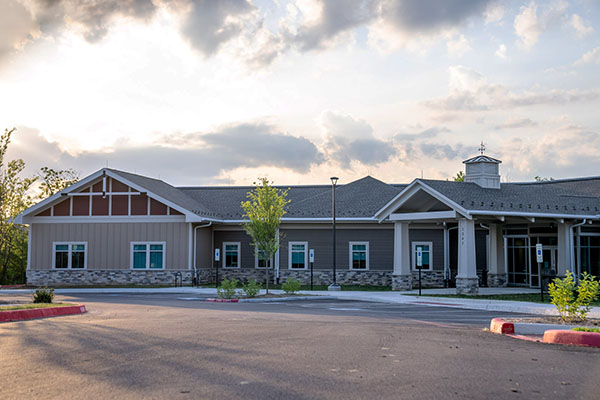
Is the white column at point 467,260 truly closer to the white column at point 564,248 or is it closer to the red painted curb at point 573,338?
the white column at point 564,248

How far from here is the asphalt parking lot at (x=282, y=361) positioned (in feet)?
26.1

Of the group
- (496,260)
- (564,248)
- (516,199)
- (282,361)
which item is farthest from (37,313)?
(496,260)

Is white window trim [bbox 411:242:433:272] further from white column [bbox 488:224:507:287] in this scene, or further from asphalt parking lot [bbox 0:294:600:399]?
asphalt parking lot [bbox 0:294:600:399]

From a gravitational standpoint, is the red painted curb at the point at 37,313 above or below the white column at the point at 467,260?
below

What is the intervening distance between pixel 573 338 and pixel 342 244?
2410 centimetres

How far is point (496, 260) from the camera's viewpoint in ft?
111

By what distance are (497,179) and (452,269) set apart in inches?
255

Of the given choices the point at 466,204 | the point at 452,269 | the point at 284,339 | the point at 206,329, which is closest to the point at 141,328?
the point at 206,329

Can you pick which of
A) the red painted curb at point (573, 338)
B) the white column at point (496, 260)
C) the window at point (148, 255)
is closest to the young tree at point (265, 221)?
the window at point (148, 255)

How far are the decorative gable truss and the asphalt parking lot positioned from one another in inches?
786

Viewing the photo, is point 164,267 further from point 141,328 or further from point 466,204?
point 141,328

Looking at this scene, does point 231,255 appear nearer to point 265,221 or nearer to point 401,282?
point 265,221

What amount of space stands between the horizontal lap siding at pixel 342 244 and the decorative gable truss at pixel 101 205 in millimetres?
6233

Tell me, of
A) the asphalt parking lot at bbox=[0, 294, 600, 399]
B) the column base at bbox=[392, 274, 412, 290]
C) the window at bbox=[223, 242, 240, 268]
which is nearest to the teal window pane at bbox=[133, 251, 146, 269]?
the window at bbox=[223, 242, 240, 268]
